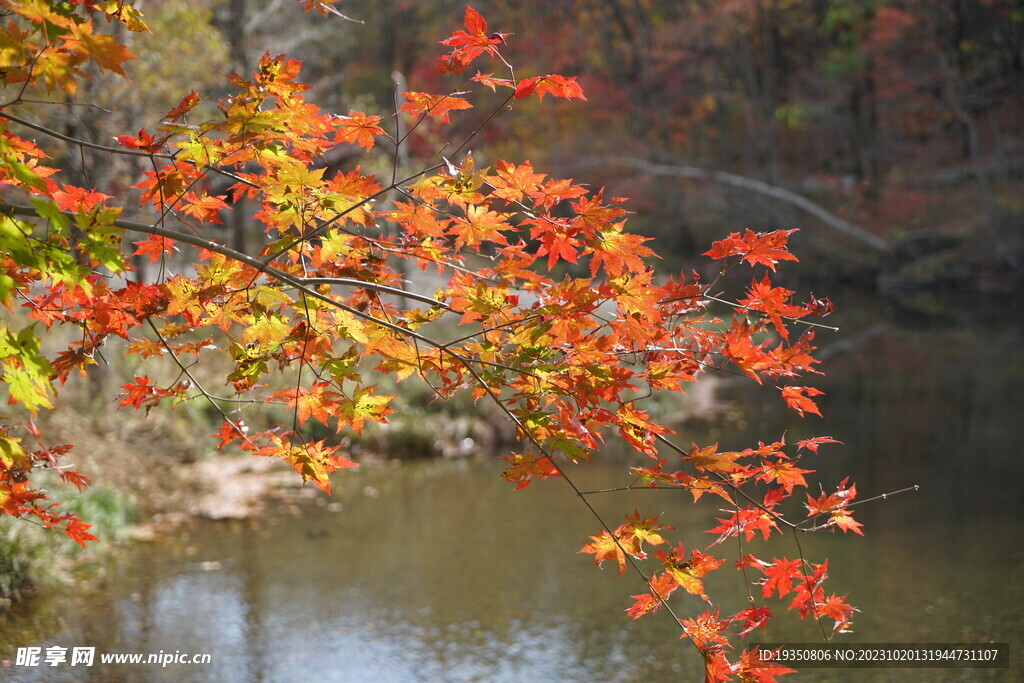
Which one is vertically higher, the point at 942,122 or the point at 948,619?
the point at 942,122

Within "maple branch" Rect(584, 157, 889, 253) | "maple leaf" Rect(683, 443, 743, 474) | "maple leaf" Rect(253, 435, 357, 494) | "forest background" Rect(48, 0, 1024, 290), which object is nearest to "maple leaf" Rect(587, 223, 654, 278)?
"maple leaf" Rect(683, 443, 743, 474)

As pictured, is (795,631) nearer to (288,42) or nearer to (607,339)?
(607,339)

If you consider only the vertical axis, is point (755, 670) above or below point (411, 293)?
below

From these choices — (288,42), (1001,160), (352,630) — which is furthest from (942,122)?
(352,630)

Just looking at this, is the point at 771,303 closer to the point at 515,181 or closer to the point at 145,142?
the point at 515,181

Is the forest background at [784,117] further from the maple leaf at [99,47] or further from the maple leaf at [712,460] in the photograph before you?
the maple leaf at [712,460]

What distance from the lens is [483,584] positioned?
14.7 ft

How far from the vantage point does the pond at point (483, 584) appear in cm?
369

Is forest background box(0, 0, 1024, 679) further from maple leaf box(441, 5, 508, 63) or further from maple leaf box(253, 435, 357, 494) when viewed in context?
maple leaf box(253, 435, 357, 494)

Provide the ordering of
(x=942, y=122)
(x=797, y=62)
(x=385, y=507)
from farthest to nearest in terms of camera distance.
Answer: (x=797, y=62) → (x=942, y=122) → (x=385, y=507)

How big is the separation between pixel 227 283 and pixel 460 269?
0.56m

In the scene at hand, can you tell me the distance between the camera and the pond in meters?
3.69

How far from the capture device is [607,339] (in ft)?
6.60

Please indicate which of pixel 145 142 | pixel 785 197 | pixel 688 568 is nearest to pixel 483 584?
pixel 688 568
